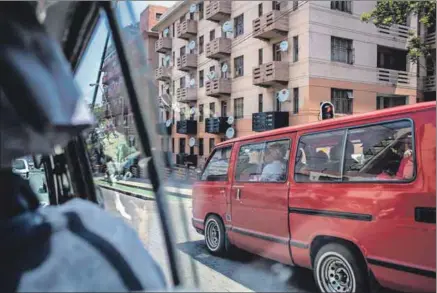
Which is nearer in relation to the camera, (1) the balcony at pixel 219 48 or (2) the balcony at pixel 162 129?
(2) the balcony at pixel 162 129

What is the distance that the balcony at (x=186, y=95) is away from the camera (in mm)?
1125

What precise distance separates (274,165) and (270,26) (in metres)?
0.69

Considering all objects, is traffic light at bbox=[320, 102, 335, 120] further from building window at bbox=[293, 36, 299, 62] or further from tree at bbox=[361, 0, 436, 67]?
tree at bbox=[361, 0, 436, 67]

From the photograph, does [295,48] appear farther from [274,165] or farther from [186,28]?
[274,165]

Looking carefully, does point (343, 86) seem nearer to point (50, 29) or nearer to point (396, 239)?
point (396, 239)

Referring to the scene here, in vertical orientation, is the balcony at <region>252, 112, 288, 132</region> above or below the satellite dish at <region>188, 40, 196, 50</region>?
below

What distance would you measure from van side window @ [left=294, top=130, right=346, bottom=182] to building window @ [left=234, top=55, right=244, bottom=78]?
385 mm

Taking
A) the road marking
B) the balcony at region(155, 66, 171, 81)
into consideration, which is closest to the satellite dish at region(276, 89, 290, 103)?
the balcony at region(155, 66, 171, 81)

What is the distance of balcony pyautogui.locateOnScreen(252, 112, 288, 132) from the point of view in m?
1.36

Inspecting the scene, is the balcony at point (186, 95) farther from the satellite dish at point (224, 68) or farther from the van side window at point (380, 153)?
the van side window at point (380, 153)

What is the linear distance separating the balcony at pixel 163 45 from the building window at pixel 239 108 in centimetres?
40

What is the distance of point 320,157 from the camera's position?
5.21ft

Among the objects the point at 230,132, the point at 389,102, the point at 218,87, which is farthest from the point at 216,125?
the point at 389,102

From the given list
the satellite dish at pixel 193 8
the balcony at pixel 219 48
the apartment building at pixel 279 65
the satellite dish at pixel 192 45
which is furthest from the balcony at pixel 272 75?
the satellite dish at pixel 193 8
